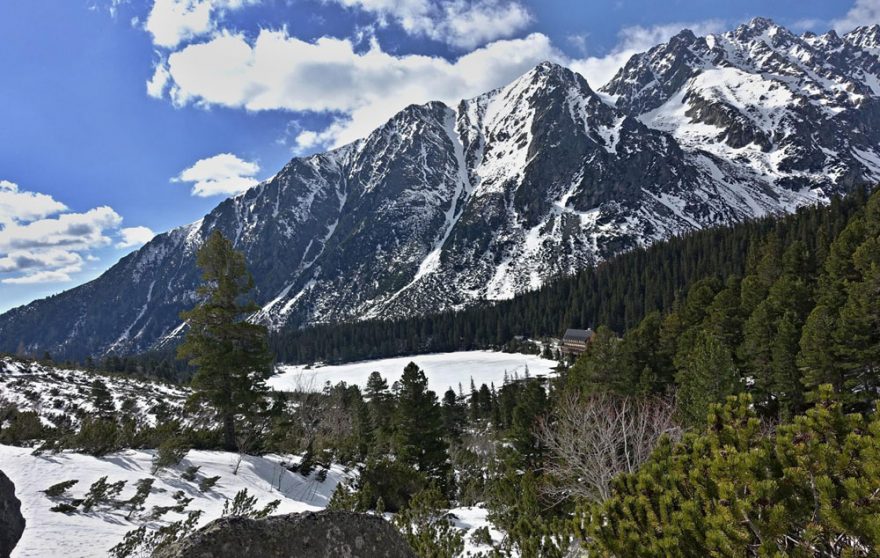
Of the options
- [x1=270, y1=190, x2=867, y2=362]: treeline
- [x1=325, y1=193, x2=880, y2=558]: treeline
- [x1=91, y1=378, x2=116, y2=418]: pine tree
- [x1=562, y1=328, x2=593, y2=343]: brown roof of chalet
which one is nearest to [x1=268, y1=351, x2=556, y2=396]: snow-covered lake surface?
[x1=562, y1=328, x2=593, y2=343]: brown roof of chalet

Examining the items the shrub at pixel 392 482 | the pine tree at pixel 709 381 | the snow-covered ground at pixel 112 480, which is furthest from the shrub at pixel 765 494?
the pine tree at pixel 709 381

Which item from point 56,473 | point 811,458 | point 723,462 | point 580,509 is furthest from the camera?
point 56,473

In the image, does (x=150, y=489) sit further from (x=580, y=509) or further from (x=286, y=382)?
(x=286, y=382)

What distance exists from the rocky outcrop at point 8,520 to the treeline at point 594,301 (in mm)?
100129

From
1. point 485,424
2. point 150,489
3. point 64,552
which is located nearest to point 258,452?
point 150,489

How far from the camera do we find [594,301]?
142000 millimetres

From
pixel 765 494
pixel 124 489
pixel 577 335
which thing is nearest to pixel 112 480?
pixel 124 489

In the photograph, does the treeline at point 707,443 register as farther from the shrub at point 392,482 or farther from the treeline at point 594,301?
the treeline at point 594,301

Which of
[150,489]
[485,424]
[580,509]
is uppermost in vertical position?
[580,509]

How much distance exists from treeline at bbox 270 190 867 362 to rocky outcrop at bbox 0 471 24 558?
329ft

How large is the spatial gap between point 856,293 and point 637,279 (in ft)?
363

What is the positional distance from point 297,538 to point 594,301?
147 meters

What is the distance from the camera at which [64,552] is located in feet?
28.2

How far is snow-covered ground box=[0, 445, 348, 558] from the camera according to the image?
9062mm
